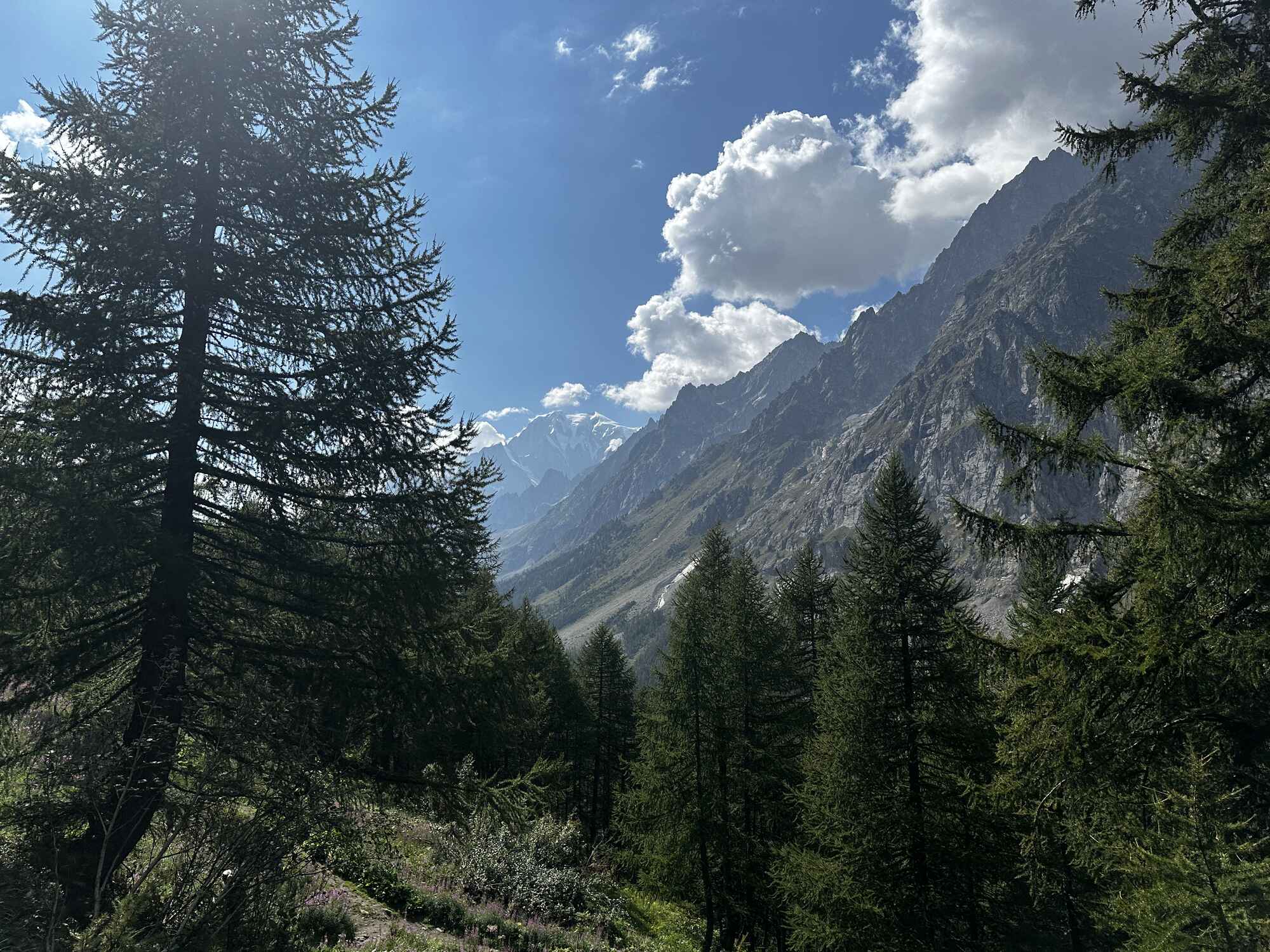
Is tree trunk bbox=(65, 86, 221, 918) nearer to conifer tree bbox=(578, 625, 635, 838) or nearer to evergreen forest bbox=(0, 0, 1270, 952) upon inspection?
evergreen forest bbox=(0, 0, 1270, 952)

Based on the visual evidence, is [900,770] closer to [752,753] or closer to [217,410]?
[752,753]

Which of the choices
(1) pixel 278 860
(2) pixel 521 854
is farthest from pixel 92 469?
(2) pixel 521 854

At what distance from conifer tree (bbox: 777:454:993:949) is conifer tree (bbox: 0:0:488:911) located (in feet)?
34.2

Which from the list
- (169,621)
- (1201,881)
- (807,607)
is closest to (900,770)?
(1201,881)

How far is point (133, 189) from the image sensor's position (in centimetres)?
713

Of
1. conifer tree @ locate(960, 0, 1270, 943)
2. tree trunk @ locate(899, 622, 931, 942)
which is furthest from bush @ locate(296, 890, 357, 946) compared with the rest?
tree trunk @ locate(899, 622, 931, 942)

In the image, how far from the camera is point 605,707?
3784cm

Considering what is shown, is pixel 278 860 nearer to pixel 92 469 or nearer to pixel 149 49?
pixel 92 469

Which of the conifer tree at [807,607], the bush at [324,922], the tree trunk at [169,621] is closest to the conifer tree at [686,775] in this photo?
the conifer tree at [807,607]

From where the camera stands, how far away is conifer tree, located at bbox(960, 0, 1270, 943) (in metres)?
5.41

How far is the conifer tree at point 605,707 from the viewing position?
124ft

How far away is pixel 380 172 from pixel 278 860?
8.45 m

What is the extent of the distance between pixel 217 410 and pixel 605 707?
34865mm

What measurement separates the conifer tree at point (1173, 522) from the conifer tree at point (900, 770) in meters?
5.73
